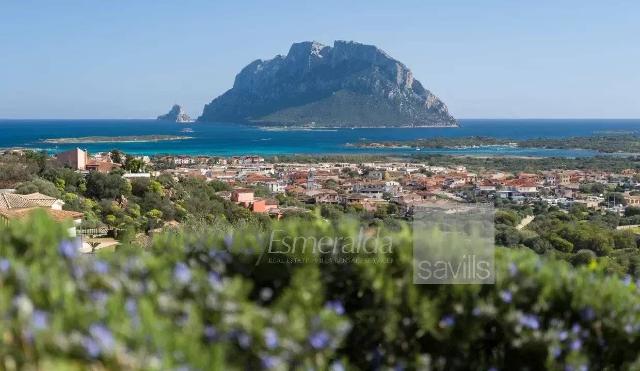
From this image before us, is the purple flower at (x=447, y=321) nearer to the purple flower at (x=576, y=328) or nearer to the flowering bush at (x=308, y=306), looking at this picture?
the flowering bush at (x=308, y=306)

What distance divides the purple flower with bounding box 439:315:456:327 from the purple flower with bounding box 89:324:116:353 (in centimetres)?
108

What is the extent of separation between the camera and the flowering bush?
1.52m

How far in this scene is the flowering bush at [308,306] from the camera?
4.99 feet

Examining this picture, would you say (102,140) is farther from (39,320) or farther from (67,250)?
(39,320)

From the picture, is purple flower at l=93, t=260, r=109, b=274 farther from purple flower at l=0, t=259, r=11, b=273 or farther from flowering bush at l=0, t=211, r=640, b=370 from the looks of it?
purple flower at l=0, t=259, r=11, b=273

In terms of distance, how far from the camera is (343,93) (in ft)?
528

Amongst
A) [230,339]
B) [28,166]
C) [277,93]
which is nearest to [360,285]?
[230,339]

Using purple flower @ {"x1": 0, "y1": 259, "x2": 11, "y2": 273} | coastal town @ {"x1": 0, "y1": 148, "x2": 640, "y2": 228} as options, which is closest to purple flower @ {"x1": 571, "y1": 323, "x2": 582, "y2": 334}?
purple flower @ {"x1": 0, "y1": 259, "x2": 11, "y2": 273}

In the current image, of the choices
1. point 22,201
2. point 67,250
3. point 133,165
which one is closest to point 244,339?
point 67,250

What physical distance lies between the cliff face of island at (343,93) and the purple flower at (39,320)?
152m

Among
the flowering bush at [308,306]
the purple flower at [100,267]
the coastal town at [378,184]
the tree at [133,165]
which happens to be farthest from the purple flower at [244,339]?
the tree at [133,165]

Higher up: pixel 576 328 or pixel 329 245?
pixel 329 245

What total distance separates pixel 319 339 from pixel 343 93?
528 feet

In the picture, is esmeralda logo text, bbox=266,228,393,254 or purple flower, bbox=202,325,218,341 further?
esmeralda logo text, bbox=266,228,393,254
